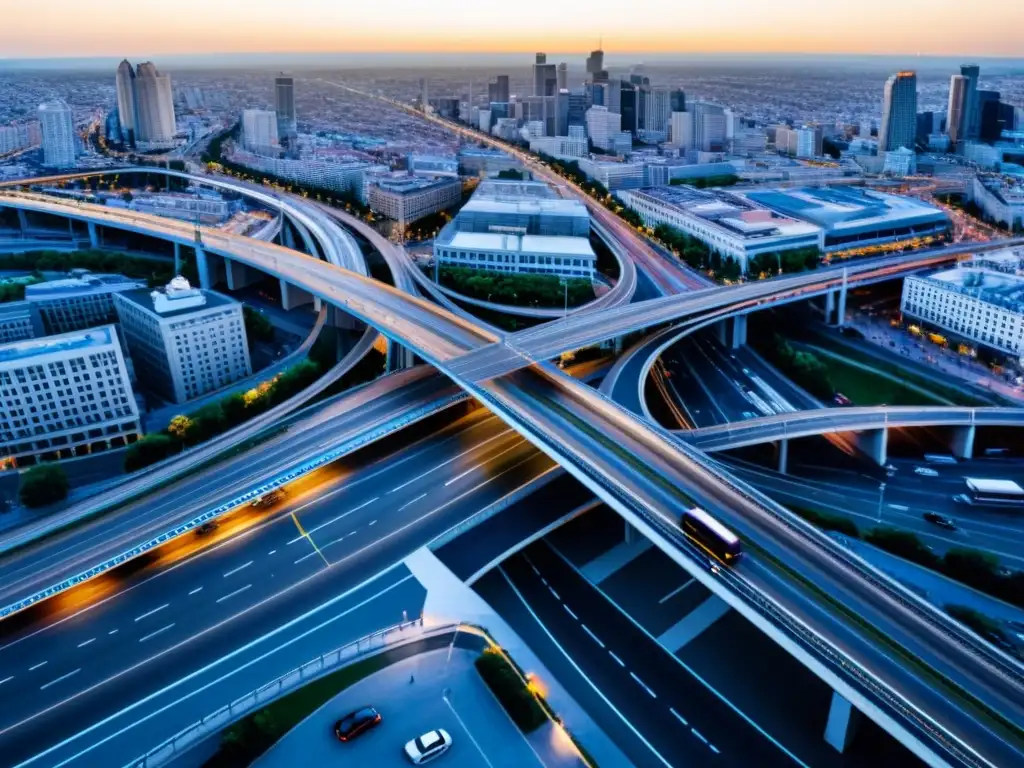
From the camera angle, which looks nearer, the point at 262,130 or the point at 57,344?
the point at 57,344

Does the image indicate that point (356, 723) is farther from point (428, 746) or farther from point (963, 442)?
point (963, 442)

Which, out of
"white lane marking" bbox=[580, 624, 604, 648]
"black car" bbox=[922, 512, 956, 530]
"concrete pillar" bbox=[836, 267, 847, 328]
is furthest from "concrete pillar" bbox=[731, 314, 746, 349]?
"white lane marking" bbox=[580, 624, 604, 648]

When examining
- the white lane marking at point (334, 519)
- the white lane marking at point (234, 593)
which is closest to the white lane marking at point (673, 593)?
the white lane marking at point (334, 519)

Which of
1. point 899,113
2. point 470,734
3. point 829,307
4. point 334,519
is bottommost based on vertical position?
point 470,734

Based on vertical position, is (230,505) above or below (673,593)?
above

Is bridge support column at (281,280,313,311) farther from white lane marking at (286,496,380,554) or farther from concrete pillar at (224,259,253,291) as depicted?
white lane marking at (286,496,380,554)

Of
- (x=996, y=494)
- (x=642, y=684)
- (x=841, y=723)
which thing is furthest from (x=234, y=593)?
(x=996, y=494)
